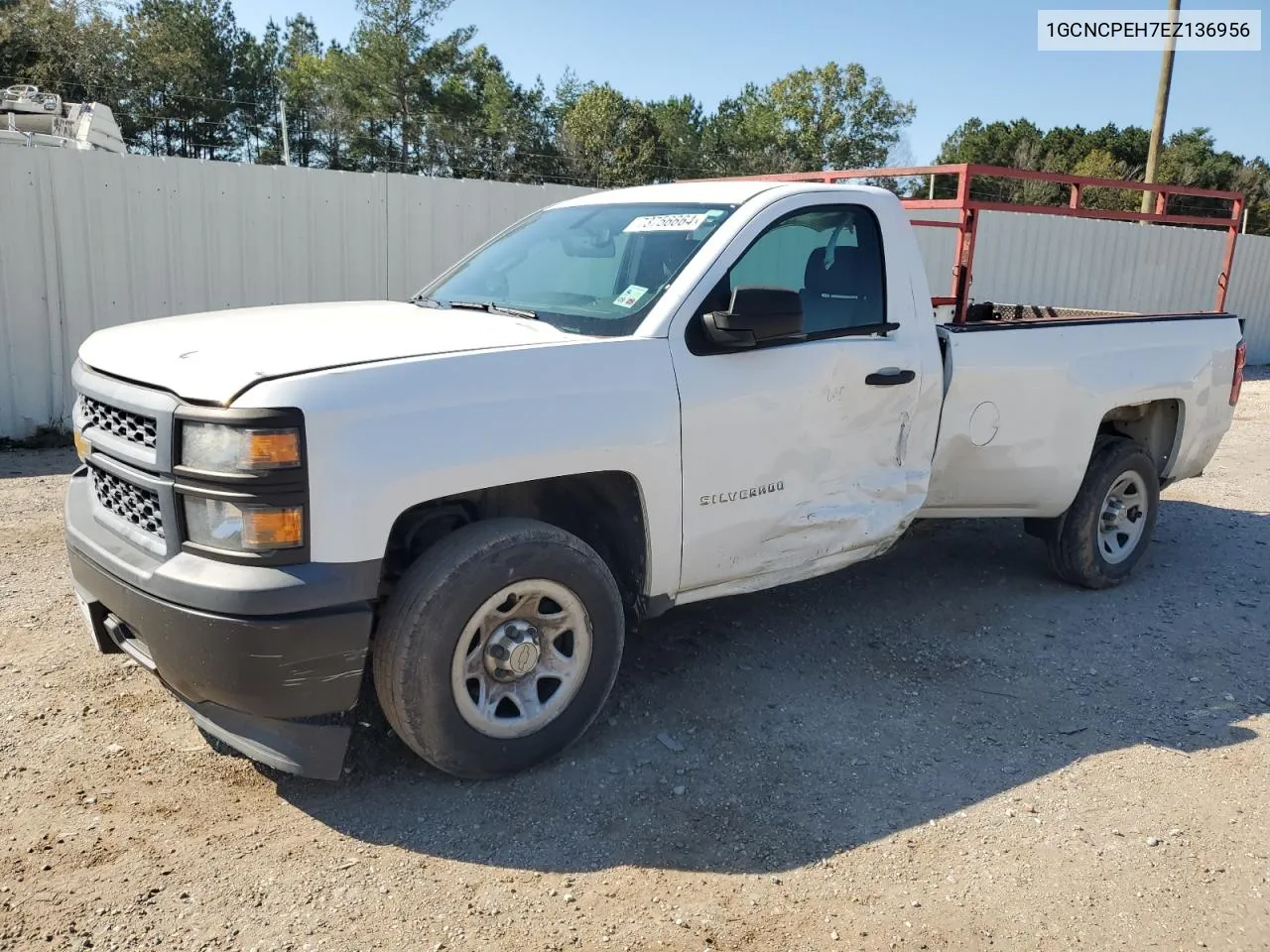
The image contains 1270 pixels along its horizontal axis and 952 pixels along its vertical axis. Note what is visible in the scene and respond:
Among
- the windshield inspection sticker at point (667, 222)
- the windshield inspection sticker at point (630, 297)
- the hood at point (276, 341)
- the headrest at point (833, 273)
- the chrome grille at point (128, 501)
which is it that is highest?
the windshield inspection sticker at point (667, 222)

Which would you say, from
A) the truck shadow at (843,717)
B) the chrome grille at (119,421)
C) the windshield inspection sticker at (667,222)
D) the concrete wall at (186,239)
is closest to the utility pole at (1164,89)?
the concrete wall at (186,239)

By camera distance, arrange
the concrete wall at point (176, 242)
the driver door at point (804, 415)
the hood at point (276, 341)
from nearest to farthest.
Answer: the hood at point (276, 341)
the driver door at point (804, 415)
the concrete wall at point (176, 242)

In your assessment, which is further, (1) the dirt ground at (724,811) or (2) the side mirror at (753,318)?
(2) the side mirror at (753,318)

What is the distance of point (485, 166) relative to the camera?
158ft

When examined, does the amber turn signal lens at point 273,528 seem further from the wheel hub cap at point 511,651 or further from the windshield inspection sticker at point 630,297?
the windshield inspection sticker at point 630,297

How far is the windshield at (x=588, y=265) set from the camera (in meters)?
3.71

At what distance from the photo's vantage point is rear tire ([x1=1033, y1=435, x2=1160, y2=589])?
5387 mm

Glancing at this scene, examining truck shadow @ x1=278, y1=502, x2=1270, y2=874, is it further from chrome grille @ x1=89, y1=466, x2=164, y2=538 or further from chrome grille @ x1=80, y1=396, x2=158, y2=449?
chrome grille @ x1=80, y1=396, x2=158, y2=449

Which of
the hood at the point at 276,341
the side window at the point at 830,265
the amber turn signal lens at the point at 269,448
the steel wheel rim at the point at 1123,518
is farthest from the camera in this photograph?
the steel wheel rim at the point at 1123,518

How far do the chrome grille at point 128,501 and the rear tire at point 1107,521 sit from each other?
14.7ft

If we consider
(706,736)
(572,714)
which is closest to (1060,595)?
(706,736)

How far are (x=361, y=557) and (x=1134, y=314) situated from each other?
4792 millimetres

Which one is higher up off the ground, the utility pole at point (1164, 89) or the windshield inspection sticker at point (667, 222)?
the utility pole at point (1164, 89)

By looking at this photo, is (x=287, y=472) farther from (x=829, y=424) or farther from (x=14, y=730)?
(x=829, y=424)
